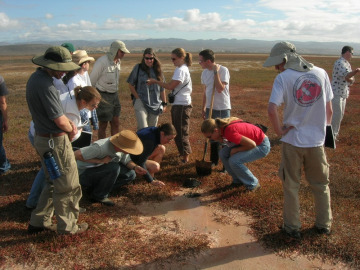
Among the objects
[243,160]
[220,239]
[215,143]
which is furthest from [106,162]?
[215,143]

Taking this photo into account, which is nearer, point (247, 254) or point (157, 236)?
point (247, 254)

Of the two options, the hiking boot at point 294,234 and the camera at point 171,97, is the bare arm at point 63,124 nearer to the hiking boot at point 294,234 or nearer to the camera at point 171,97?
the camera at point 171,97

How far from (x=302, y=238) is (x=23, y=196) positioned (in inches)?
166

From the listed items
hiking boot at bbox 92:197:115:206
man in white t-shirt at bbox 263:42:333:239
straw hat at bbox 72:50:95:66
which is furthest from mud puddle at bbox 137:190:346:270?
straw hat at bbox 72:50:95:66

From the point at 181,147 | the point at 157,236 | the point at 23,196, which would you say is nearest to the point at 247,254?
the point at 157,236

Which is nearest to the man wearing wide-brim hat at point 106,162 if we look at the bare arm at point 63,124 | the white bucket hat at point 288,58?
the bare arm at point 63,124

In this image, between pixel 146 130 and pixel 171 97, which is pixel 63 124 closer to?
pixel 146 130

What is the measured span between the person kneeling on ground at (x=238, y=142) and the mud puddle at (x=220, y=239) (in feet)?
2.28

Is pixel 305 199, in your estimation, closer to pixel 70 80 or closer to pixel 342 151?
pixel 342 151

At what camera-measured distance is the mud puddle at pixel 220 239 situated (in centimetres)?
338

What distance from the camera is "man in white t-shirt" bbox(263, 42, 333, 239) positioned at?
3.31m

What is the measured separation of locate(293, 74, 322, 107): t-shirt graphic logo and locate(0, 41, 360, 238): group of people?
0.01 meters

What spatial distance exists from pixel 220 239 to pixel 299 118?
1793 millimetres

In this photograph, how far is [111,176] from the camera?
14.8ft
